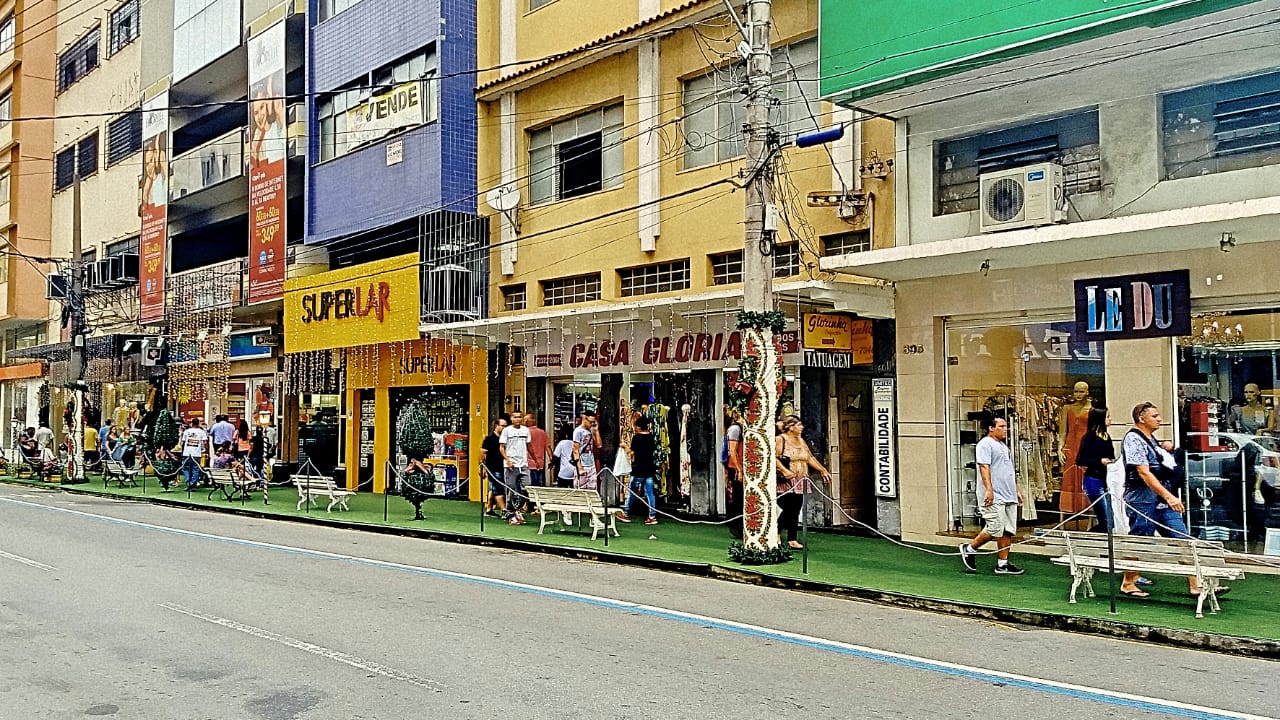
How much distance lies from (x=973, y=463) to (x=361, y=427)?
17.3 m

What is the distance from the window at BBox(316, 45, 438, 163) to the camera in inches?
937

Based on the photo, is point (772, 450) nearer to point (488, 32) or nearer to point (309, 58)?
point (488, 32)

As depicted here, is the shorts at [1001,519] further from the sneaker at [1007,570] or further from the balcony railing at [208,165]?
the balcony railing at [208,165]

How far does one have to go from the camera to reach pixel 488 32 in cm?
2377

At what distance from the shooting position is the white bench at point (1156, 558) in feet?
34.0

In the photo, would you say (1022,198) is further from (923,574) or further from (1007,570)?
(923,574)

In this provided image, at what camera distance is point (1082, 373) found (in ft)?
48.2

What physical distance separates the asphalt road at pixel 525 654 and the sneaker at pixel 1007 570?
2.45 meters

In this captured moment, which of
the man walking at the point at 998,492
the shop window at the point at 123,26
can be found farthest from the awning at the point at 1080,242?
the shop window at the point at 123,26

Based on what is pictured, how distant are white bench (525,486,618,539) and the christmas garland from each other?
2613 millimetres

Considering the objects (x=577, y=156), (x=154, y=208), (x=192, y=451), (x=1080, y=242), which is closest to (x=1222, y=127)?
(x=1080, y=242)

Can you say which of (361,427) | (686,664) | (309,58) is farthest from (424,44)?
(686,664)

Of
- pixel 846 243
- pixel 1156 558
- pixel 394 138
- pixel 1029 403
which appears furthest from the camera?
pixel 394 138

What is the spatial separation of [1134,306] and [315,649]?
10.3 metres
